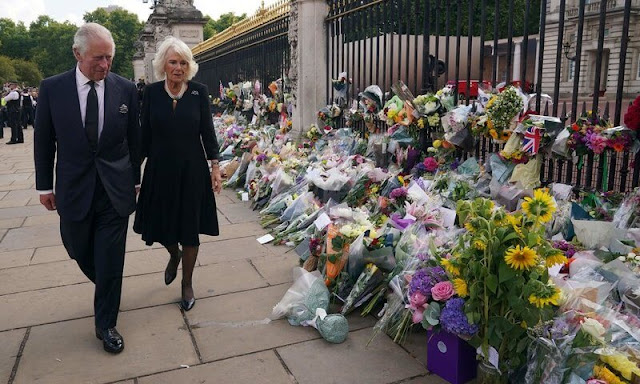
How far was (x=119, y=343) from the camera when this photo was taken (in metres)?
3.11

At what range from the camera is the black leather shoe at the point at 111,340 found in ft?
10.1

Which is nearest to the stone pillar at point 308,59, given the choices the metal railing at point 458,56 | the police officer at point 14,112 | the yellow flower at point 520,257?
the metal railing at point 458,56

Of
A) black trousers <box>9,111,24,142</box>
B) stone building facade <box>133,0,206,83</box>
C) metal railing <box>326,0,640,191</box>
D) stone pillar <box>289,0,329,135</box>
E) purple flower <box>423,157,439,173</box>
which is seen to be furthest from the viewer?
stone building facade <box>133,0,206,83</box>

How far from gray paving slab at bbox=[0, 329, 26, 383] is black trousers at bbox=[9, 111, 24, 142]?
16.2 m

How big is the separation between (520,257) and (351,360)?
1203 millimetres

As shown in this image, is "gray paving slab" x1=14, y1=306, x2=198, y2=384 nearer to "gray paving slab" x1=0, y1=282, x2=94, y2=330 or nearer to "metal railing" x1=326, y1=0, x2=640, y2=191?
"gray paving slab" x1=0, y1=282, x2=94, y2=330

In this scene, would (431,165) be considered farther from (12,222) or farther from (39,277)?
(12,222)

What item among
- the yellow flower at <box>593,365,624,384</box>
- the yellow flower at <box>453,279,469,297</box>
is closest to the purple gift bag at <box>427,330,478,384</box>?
the yellow flower at <box>453,279,469,297</box>

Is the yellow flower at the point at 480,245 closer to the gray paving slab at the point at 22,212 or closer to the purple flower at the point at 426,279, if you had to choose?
the purple flower at the point at 426,279

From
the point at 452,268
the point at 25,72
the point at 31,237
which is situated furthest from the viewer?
the point at 25,72

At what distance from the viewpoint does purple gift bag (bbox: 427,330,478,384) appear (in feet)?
8.75

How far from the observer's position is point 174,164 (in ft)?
11.5

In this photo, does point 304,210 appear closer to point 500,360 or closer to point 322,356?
point 322,356

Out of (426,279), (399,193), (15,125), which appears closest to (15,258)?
(399,193)
